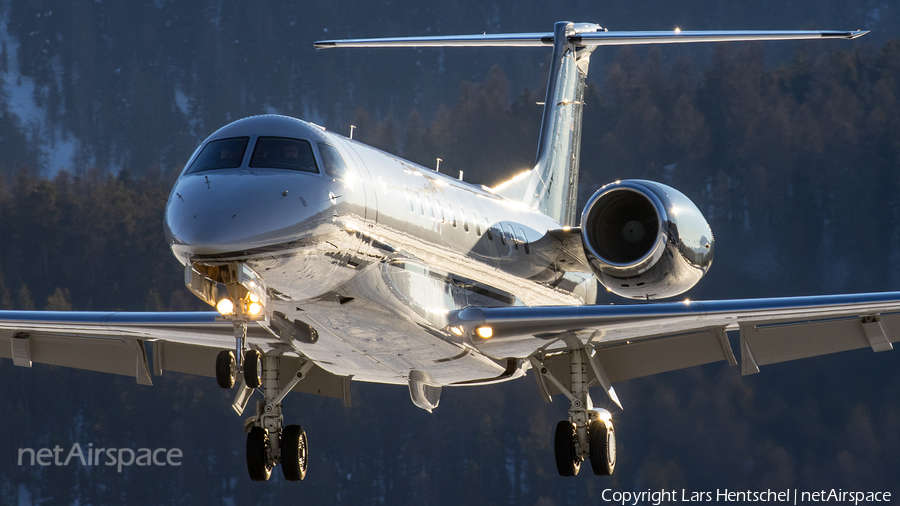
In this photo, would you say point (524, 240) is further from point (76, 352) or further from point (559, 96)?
point (76, 352)

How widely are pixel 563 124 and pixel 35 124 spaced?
8890 centimetres

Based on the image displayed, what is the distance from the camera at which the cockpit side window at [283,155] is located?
33.6ft

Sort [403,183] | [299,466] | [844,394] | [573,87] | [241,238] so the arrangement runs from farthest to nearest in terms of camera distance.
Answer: [844,394]
[573,87]
[299,466]
[403,183]
[241,238]

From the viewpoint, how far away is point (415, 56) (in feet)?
380

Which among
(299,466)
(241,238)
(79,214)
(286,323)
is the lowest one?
(79,214)

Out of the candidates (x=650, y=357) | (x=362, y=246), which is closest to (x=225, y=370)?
(x=362, y=246)

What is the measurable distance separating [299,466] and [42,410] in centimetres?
4610

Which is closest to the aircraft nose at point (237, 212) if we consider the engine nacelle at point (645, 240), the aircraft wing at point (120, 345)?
the aircraft wing at point (120, 345)

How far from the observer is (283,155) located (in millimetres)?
10367

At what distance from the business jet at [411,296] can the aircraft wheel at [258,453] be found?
20 millimetres

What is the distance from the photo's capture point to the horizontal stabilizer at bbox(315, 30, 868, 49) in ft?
50.1

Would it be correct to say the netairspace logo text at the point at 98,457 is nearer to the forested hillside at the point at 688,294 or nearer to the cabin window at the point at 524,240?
the forested hillside at the point at 688,294

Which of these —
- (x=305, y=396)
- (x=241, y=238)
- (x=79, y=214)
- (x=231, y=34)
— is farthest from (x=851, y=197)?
(x=231, y=34)

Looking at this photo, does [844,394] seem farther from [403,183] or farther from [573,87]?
[403,183]
